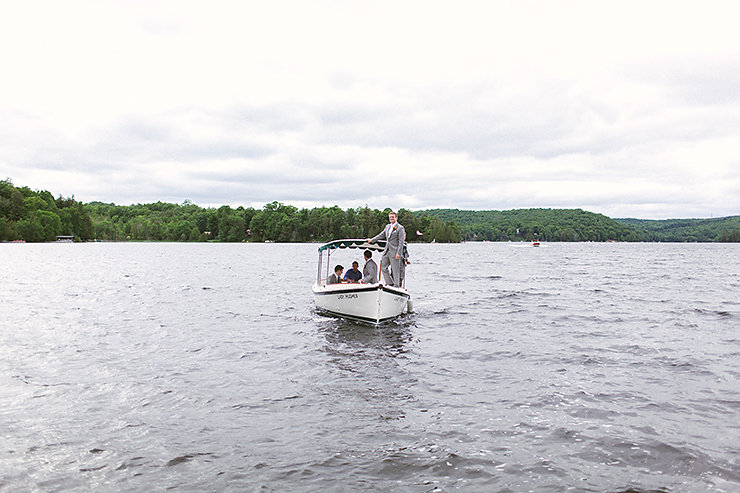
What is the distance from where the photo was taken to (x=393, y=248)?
19234 millimetres

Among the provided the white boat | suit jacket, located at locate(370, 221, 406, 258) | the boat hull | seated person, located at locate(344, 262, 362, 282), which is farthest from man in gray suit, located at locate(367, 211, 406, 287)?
seated person, located at locate(344, 262, 362, 282)

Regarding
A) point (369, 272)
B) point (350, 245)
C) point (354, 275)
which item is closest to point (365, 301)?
point (369, 272)

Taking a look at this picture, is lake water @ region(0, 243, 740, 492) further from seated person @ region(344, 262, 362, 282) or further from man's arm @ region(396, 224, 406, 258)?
man's arm @ region(396, 224, 406, 258)

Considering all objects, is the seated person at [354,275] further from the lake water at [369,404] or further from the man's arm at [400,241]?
the man's arm at [400,241]

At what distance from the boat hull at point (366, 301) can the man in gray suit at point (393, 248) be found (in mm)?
820

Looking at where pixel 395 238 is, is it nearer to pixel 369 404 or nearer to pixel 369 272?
pixel 369 272

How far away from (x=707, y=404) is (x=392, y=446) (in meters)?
5.83

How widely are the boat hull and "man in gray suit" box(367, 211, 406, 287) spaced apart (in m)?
0.82

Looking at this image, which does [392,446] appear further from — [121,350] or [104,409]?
[121,350]

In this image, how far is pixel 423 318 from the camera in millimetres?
20547

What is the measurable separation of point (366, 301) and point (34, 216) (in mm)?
176583

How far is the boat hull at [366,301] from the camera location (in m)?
17.8

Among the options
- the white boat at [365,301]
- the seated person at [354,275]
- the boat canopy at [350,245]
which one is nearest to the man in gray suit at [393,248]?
the white boat at [365,301]

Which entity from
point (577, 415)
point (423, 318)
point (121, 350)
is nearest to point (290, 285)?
point (423, 318)
